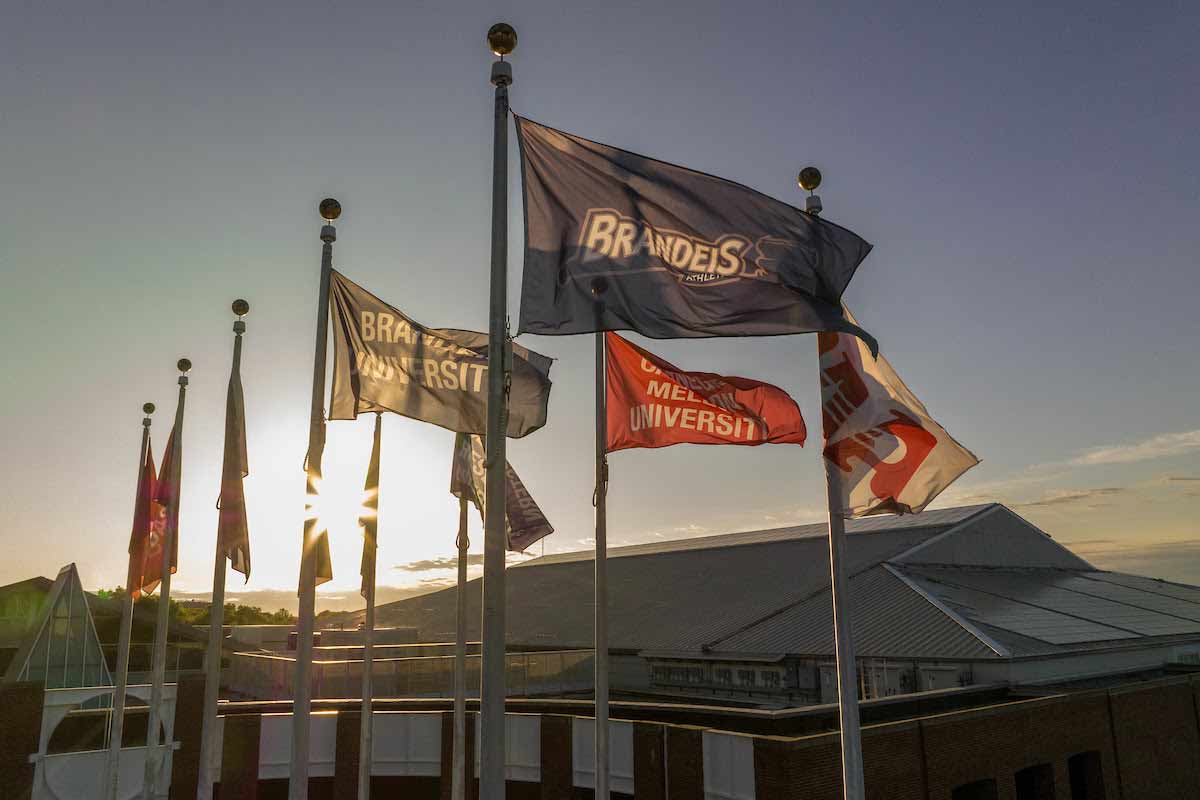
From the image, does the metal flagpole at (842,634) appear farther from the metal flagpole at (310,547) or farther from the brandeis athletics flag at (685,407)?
the metal flagpole at (310,547)

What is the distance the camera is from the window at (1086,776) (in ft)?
95.1

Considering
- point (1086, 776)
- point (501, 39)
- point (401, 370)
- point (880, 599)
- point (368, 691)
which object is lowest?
point (1086, 776)

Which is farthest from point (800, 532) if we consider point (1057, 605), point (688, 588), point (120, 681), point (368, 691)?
point (120, 681)

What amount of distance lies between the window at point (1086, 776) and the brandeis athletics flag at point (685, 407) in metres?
21.5

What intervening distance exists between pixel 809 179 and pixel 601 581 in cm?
780

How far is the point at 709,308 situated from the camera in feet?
36.0

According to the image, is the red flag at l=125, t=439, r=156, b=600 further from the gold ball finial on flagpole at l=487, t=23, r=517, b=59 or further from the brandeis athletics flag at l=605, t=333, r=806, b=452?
the gold ball finial on flagpole at l=487, t=23, r=517, b=59

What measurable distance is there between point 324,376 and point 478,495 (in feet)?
19.8

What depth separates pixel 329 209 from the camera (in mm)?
15938

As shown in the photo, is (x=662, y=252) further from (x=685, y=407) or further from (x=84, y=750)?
(x=84, y=750)

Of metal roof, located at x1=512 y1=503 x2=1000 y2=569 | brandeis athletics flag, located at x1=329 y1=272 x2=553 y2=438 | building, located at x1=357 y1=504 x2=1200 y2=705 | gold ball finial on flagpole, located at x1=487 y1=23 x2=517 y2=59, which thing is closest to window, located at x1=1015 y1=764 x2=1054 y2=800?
building, located at x1=357 y1=504 x2=1200 y2=705

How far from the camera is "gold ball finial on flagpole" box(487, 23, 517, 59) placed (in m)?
10.6

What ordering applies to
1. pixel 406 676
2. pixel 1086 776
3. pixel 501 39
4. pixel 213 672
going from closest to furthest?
pixel 501 39, pixel 213 672, pixel 1086 776, pixel 406 676

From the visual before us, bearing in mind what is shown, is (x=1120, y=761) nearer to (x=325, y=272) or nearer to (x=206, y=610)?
(x=325, y=272)
